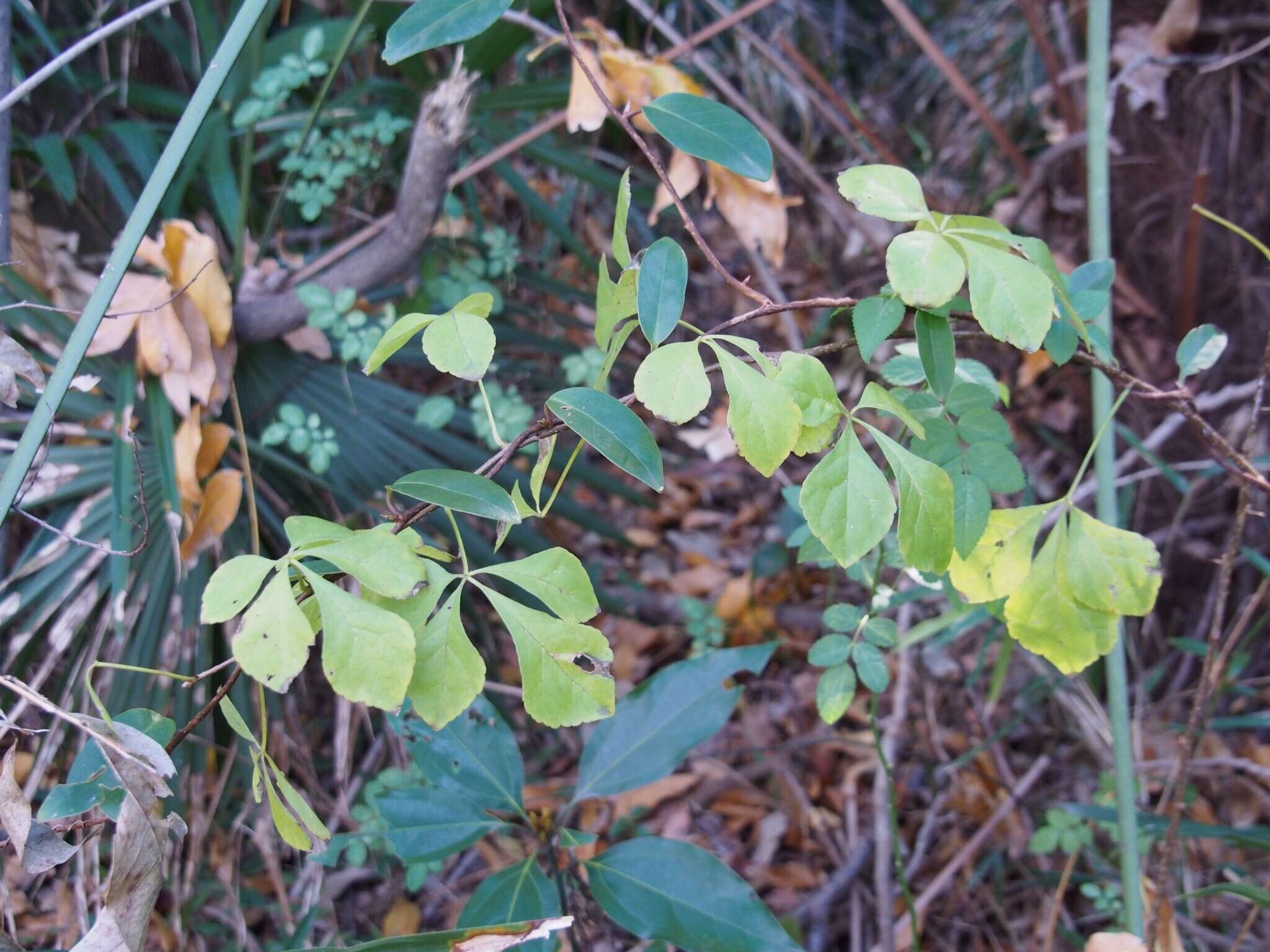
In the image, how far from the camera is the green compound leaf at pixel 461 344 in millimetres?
463

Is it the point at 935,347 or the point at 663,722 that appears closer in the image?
the point at 935,347

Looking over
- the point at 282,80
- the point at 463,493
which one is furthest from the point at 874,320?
the point at 282,80

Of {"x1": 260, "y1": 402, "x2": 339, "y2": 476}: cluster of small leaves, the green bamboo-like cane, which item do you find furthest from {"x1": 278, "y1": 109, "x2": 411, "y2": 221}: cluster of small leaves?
the green bamboo-like cane

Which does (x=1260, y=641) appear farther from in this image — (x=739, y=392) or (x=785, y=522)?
(x=739, y=392)

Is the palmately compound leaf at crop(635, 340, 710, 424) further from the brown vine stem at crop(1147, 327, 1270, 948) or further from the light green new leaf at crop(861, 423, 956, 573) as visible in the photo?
the brown vine stem at crop(1147, 327, 1270, 948)

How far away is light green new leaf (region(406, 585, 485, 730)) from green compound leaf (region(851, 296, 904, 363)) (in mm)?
260

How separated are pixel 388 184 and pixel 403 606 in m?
1.22

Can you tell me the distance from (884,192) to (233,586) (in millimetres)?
392

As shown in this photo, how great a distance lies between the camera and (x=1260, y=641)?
53.6 inches

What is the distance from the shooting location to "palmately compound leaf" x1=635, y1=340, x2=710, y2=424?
42 centimetres

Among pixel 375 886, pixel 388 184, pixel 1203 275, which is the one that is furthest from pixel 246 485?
pixel 1203 275

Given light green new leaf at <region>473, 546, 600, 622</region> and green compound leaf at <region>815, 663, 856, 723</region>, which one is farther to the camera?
green compound leaf at <region>815, 663, 856, 723</region>

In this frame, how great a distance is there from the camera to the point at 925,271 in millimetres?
456

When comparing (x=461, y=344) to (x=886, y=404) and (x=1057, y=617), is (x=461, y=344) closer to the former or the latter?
(x=886, y=404)
